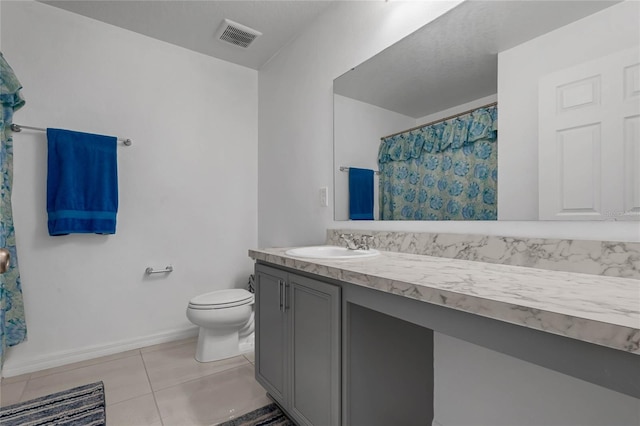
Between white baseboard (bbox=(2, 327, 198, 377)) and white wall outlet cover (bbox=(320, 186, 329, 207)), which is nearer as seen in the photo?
white baseboard (bbox=(2, 327, 198, 377))

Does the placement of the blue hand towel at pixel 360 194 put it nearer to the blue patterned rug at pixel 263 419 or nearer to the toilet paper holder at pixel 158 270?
the blue patterned rug at pixel 263 419

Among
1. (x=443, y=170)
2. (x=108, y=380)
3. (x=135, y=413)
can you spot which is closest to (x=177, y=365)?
(x=108, y=380)

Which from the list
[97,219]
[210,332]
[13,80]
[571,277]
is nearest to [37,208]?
[97,219]

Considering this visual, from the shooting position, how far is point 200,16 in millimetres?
2068

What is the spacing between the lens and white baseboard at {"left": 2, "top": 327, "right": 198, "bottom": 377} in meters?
1.87

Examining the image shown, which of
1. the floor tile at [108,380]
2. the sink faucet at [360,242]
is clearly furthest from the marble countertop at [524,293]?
the floor tile at [108,380]

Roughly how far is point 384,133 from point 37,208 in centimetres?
220

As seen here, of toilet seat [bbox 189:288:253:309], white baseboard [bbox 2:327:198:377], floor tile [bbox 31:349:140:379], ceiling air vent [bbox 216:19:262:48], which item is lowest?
floor tile [bbox 31:349:140:379]

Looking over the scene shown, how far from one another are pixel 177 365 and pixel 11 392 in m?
0.83

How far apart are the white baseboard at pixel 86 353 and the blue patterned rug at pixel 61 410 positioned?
42cm

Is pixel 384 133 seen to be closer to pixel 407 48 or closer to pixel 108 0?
pixel 407 48

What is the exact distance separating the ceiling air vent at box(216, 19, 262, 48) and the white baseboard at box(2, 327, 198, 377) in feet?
7.43

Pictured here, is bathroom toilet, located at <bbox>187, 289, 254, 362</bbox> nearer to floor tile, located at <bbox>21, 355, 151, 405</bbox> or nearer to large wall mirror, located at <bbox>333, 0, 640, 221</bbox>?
floor tile, located at <bbox>21, 355, 151, 405</bbox>

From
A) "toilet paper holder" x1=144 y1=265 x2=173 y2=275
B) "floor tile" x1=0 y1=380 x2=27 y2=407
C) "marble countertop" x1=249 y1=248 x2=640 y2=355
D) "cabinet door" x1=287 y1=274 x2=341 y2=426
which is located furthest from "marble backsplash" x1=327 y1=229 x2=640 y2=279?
"floor tile" x1=0 y1=380 x2=27 y2=407
